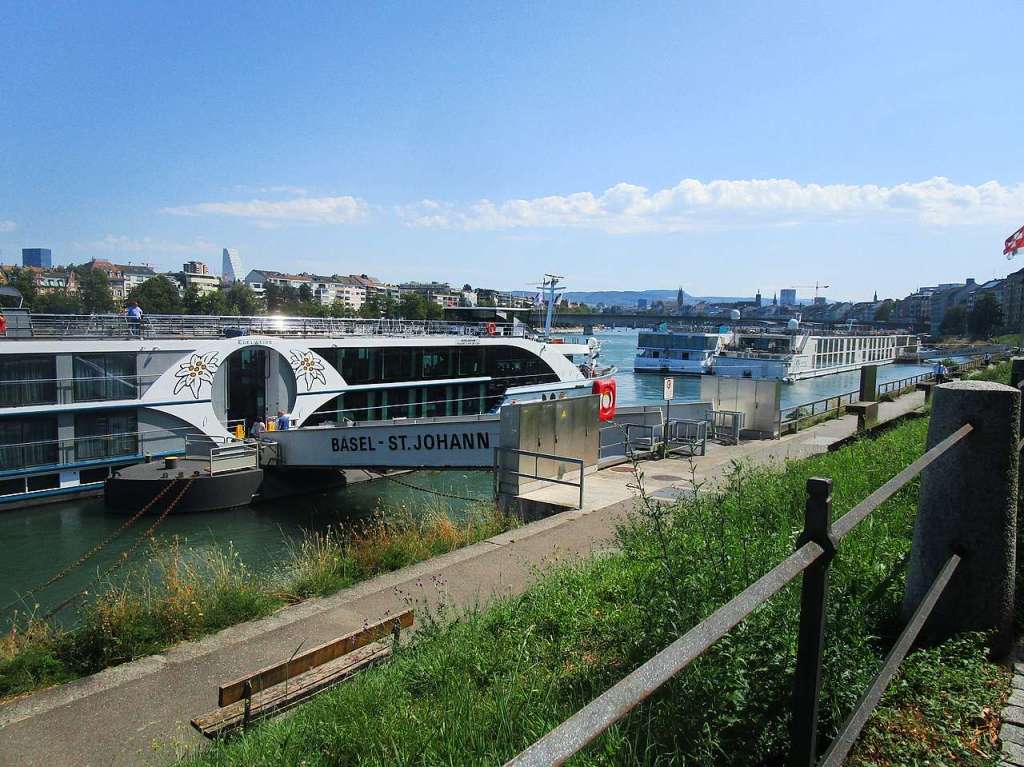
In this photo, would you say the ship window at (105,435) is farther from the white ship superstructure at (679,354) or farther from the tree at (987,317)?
the tree at (987,317)

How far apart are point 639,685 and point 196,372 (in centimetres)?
2230

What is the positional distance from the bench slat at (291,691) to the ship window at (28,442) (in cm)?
1793

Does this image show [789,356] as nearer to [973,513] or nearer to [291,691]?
[291,691]

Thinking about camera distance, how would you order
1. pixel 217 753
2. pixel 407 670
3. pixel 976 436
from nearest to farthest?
1. pixel 976 436
2. pixel 217 753
3. pixel 407 670

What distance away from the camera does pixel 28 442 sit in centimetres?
1938

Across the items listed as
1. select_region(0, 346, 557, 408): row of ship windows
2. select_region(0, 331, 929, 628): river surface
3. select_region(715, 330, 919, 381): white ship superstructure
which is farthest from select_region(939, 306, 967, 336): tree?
select_region(0, 331, 929, 628): river surface

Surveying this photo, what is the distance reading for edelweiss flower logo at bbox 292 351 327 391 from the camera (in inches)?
921

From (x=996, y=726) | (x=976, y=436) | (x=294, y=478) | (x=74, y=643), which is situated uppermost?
(x=976, y=436)

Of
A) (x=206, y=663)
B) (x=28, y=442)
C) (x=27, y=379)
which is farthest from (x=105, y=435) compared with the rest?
(x=206, y=663)

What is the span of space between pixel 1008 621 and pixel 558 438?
1074 centimetres

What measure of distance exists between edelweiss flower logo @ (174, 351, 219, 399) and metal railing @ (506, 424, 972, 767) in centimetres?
2176

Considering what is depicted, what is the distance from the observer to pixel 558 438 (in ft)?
45.3

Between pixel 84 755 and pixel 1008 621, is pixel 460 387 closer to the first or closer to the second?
pixel 84 755

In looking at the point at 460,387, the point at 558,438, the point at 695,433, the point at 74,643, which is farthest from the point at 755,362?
the point at 74,643
